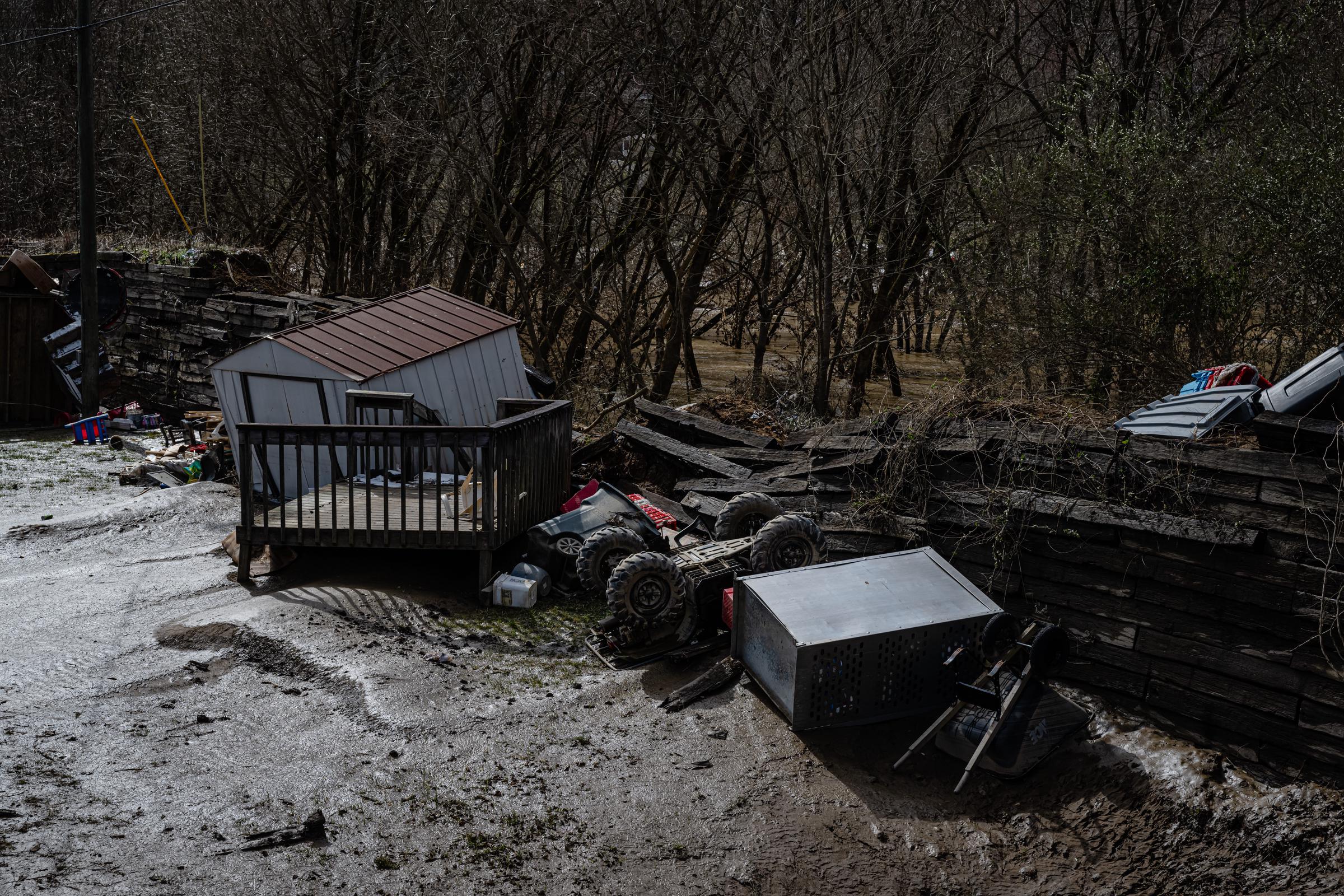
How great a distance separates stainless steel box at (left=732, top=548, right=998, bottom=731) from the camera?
6.24 m

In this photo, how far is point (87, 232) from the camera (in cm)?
1736

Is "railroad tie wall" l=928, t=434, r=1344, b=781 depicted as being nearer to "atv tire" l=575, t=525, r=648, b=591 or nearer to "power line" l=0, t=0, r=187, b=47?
"atv tire" l=575, t=525, r=648, b=591

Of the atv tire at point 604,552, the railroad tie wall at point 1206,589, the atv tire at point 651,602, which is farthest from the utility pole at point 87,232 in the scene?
the railroad tie wall at point 1206,589

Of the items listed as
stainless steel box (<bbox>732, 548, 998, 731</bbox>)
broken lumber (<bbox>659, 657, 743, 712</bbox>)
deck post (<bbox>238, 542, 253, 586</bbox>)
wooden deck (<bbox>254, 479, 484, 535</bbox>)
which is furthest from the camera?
deck post (<bbox>238, 542, 253, 586</bbox>)

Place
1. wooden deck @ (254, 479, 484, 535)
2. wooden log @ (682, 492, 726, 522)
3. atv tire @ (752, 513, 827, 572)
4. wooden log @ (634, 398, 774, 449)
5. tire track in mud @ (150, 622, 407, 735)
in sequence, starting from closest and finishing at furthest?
tire track in mud @ (150, 622, 407, 735) < atv tire @ (752, 513, 827, 572) < wooden deck @ (254, 479, 484, 535) < wooden log @ (682, 492, 726, 522) < wooden log @ (634, 398, 774, 449)

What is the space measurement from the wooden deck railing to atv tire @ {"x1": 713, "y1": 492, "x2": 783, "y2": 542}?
5.97ft

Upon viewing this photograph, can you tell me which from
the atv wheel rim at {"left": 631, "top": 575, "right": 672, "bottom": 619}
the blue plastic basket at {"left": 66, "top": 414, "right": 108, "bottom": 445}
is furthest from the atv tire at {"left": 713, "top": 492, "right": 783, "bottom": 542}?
the blue plastic basket at {"left": 66, "top": 414, "right": 108, "bottom": 445}

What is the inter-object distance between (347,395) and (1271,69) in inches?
406

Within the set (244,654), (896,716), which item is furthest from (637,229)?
(896,716)

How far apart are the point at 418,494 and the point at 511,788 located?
355 centimetres

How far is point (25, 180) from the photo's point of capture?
103ft

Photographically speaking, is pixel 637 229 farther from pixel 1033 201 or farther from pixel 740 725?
pixel 740 725

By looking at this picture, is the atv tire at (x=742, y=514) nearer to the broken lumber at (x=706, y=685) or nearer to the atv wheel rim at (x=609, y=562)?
the atv wheel rim at (x=609, y=562)

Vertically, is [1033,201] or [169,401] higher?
[1033,201]
